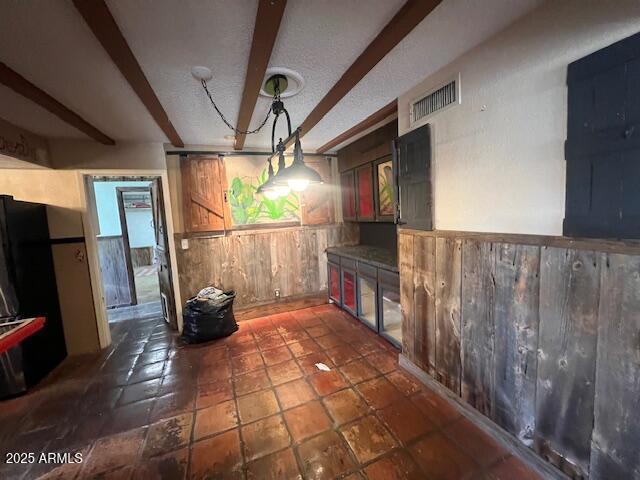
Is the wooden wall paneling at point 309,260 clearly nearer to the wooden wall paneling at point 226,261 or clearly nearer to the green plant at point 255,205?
the green plant at point 255,205

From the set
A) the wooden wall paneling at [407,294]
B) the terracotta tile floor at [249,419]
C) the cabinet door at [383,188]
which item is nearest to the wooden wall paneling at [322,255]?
the cabinet door at [383,188]

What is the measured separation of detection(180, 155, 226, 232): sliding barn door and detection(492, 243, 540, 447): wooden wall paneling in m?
3.09

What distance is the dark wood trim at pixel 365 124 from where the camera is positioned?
237 cm

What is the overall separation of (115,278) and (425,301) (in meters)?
4.96

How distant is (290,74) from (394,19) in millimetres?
708

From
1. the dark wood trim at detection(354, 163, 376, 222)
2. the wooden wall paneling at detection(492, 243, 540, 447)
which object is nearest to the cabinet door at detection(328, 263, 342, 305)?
the dark wood trim at detection(354, 163, 376, 222)

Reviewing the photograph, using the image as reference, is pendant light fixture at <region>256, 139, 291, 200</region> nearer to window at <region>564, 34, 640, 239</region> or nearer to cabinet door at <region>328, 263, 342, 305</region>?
window at <region>564, 34, 640, 239</region>

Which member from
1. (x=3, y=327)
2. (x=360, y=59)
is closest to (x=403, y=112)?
(x=360, y=59)

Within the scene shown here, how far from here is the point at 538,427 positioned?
134 cm

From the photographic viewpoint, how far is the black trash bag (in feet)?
9.58

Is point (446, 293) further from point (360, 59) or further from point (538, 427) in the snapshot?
point (360, 59)

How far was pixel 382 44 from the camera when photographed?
1414mm

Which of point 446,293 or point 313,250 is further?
point 313,250

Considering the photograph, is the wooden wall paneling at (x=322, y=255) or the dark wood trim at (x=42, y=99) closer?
the dark wood trim at (x=42, y=99)
